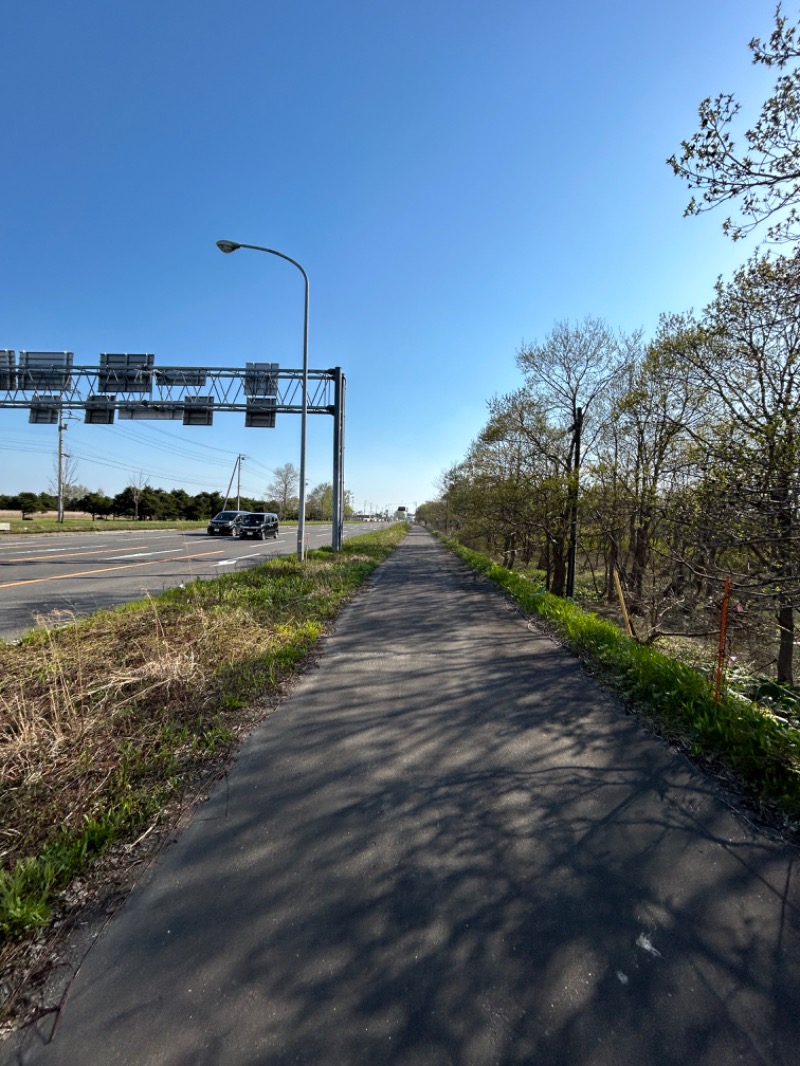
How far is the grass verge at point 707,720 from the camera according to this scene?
312 centimetres

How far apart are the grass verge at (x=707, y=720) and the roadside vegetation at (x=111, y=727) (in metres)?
3.71

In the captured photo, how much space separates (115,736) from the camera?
362 cm

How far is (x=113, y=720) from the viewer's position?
3.84 m

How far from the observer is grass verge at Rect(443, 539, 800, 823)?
312 cm

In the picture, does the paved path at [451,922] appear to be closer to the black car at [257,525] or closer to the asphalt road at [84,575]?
the asphalt road at [84,575]

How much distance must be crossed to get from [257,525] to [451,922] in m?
33.3

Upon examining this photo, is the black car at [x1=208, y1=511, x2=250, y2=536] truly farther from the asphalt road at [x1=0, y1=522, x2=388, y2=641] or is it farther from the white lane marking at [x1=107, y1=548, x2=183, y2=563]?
the white lane marking at [x1=107, y1=548, x2=183, y2=563]

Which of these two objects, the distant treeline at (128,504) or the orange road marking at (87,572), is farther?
the distant treeline at (128,504)

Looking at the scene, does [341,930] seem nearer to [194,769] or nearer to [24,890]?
[24,890]

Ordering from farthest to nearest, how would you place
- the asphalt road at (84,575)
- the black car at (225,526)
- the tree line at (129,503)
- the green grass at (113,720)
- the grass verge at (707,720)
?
the tree line at (129,503)
the black car at (225,526)
the asphalt road at (84,575)
the grass verge at (707,720)
the green grass at (113,720)

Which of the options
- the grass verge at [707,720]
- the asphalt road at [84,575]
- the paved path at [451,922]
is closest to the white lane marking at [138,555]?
the asphalt road at [84,575]

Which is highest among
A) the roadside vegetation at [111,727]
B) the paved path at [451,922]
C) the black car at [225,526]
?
the black car at [225,526]

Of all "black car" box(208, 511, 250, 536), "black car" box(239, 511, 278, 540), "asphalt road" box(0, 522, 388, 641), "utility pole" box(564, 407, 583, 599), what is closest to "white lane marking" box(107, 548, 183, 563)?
"asphalt road" box(0, 522, 388, 641)

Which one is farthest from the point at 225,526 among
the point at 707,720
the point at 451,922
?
the point at 451,922
